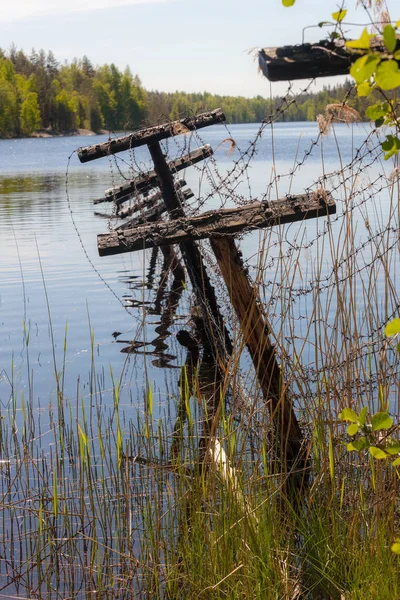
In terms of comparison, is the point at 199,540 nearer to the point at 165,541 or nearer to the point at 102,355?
the point at 165,541

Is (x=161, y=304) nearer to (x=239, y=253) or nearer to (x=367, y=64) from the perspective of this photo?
(x=239, y=253)

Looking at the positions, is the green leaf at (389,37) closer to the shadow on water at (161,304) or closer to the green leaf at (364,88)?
the green leaf at (364,88)

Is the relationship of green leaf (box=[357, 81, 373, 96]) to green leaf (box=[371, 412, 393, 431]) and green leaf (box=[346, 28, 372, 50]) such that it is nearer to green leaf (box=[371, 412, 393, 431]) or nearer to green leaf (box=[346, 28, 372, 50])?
green leaf (box=[346, 28, 372, 50])

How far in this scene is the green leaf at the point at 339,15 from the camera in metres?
1.74

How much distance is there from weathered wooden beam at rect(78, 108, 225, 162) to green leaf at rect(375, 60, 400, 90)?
468 cm

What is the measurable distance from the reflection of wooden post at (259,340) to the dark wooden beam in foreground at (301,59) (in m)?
1.72

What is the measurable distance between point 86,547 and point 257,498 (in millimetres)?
952

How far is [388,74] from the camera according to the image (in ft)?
4.84

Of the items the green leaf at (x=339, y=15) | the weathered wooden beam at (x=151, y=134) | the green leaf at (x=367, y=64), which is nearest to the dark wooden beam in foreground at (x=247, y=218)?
the green leaf at (x=339, y=15)

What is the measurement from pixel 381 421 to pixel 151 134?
5080 millimetres

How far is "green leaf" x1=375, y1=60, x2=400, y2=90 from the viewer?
4.82 feet

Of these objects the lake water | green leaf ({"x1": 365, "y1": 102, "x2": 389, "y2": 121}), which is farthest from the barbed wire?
green leaf ({"x1": 365, "y1": 102, "x2": 389, "y2": 121})

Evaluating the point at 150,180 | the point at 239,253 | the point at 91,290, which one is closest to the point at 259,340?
the point at 239,253

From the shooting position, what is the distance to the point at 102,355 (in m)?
7.44
